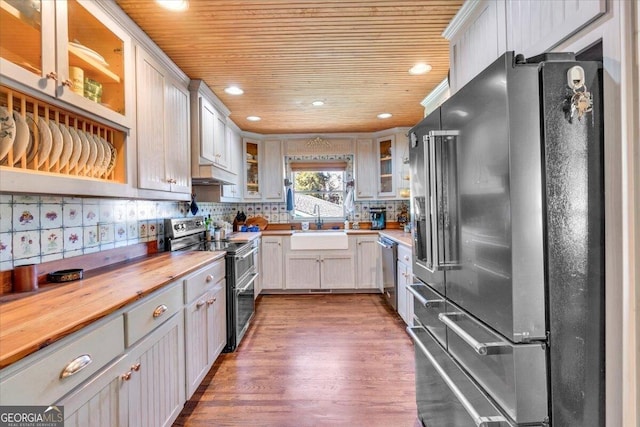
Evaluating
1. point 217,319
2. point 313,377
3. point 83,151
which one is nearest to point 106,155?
point 83,151

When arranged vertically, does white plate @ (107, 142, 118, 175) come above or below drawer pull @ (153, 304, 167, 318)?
above

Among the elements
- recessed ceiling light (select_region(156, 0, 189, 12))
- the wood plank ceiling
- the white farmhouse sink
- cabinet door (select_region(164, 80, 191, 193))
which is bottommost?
the white farmhouse sink

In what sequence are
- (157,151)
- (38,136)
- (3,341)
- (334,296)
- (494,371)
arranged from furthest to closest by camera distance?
(334,296) → (157,151) → (38,136) → (494,371) → (3,341)

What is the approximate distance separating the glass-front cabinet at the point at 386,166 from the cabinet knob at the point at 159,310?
3374 mm

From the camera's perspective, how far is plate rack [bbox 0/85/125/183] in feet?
3.51

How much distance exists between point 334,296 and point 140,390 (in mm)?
2993

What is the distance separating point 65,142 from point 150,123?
66cm

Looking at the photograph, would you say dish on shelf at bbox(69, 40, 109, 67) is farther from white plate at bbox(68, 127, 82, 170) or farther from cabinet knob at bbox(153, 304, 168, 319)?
cabinet knob at bbox(153, 304, 168, 319)

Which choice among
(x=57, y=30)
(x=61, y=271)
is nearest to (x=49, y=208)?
(x=61, y=271)

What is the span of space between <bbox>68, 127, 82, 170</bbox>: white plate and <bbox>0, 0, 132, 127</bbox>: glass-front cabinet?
0.42 ft

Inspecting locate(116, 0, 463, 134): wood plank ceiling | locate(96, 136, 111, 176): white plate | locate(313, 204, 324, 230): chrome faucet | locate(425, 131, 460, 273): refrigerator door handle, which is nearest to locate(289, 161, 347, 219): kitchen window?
locate(313, 204, 324, 230): chrome faucet

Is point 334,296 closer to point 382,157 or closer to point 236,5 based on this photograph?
point 382,157

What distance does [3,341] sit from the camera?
78cm

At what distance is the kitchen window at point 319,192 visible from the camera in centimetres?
471
